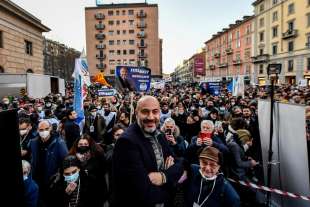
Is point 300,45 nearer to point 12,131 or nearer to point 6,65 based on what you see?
point 6,65

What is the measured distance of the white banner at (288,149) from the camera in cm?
367

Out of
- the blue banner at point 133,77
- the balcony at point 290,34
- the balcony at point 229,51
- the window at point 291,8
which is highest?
the window at point 291,8

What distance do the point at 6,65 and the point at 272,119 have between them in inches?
999

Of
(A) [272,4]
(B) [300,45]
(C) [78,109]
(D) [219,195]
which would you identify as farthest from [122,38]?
(D) [219,195]

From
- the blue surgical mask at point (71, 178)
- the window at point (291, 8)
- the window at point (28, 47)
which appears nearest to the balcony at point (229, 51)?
the window at point (291, 8)

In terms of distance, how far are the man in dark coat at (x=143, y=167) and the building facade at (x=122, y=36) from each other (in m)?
65.2

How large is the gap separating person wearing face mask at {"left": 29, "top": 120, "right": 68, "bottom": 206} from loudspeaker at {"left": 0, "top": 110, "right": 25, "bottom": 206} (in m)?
2.84

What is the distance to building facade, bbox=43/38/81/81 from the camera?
86062mm

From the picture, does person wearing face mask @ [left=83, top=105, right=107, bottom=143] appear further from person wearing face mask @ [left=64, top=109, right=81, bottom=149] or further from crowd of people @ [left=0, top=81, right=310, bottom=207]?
crowd of people @ [left=0, top=81, right=310, bottom=207]

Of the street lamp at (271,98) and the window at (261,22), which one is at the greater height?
the window at (261,22)

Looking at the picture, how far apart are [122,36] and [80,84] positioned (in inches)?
2554

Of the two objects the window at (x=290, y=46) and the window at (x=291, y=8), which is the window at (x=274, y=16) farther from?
the window at (x=290, y=46)

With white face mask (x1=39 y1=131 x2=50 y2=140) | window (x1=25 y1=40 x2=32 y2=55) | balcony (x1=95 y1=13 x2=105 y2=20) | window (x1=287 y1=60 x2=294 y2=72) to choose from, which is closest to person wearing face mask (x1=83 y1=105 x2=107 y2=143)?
white face mask (x1=39 y1=131 x2=50 y2=140)

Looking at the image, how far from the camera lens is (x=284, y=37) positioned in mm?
43188
